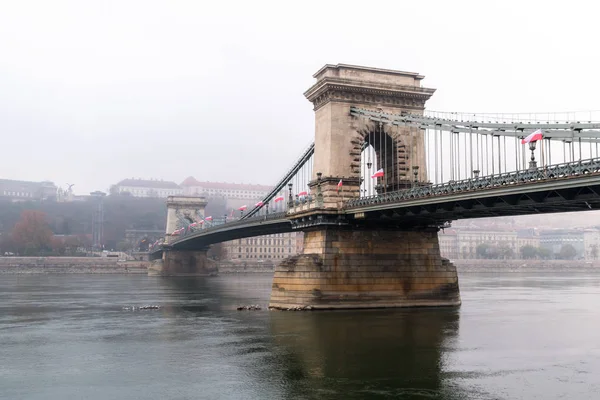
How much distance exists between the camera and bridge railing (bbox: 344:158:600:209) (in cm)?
2808

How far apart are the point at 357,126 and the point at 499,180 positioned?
52.2 ft

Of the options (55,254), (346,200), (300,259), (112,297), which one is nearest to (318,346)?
(300,259)

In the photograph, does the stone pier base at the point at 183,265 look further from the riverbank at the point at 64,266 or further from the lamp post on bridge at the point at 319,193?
the lamp post on bridge at the point at 319,193

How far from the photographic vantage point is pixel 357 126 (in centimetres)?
4688

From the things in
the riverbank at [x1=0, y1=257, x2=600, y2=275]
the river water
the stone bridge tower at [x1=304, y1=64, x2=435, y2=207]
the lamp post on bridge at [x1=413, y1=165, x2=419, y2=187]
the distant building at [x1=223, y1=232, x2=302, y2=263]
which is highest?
the stone bridge tower at [x1=304, y1=64, x2=435, y2=207]

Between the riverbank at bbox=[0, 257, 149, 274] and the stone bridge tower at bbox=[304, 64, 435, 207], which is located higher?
the stone bridge tower at bbox=[304, 64, 435, 207]

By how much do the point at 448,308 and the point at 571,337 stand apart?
1331cm

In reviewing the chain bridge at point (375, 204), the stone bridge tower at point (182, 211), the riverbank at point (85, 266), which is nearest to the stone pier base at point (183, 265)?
the riverbank at point (85, 266)

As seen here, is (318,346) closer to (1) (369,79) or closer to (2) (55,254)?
(1) (369,79)

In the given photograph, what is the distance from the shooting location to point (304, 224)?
46562 millimetres

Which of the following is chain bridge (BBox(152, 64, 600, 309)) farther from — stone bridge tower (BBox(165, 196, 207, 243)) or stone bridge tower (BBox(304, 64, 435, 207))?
stone bridge tower (BBox(165, 196, 207, 243))

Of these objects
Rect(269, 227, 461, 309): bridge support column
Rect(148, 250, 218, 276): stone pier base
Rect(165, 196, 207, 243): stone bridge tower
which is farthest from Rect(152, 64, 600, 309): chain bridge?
Rect(165, 196, 207, 243): stone bridge tower

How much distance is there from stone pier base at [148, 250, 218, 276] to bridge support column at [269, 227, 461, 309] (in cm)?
8059

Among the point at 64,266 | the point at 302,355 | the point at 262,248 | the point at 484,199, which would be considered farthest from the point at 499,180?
the point at 262,248
